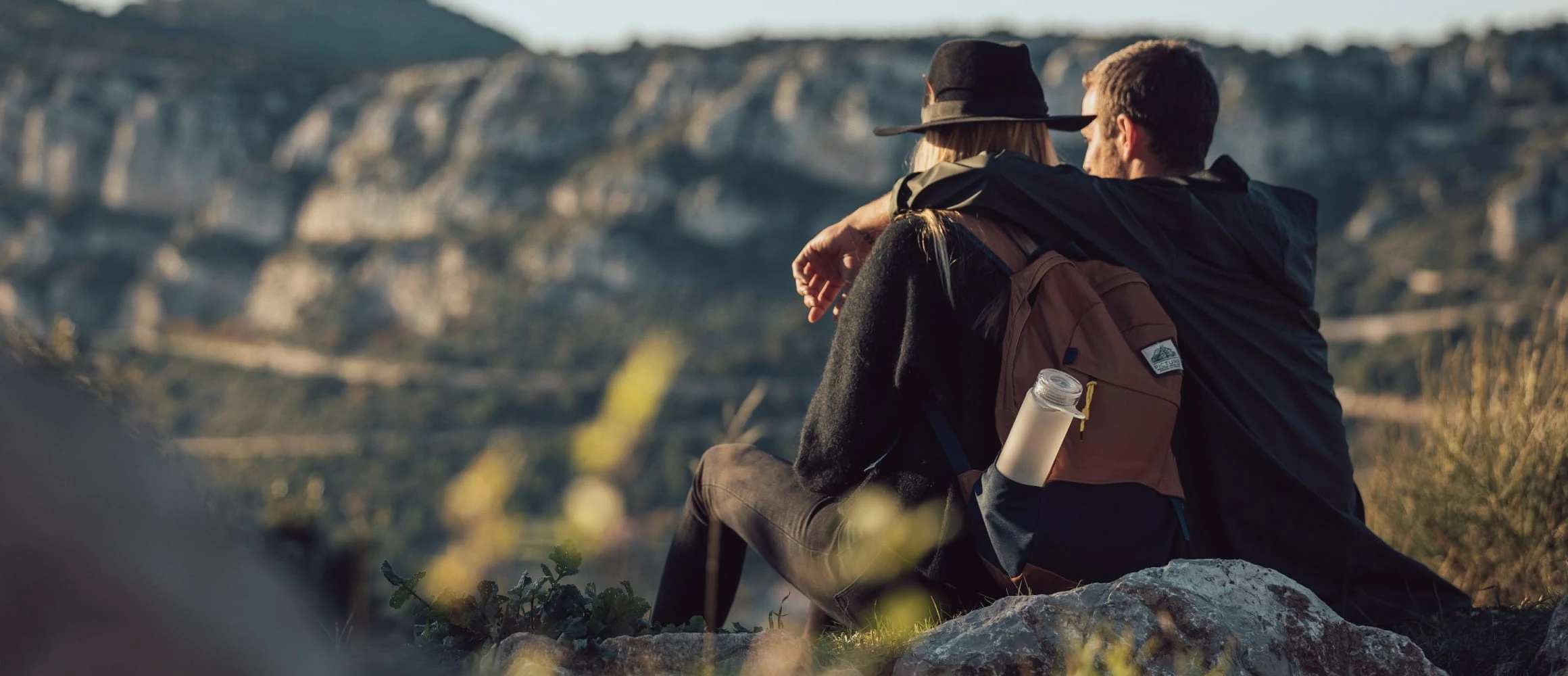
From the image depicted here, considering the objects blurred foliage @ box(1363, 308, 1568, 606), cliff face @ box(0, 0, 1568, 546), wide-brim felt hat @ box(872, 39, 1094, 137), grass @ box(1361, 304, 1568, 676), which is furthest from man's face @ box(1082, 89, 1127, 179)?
cliff face @ box(0, 0, 1568, 546)

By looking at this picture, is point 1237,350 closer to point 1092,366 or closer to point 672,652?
point 1092,366

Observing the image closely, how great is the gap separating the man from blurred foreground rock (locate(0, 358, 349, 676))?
5.36 feet

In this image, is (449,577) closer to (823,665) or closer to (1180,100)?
(823,665)

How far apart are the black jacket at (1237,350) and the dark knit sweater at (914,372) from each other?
15 cm

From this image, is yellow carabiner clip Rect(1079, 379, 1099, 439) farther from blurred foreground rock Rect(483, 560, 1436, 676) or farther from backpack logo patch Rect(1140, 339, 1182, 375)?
blurred foreground rock Rect(483, 560, 1436, 676)

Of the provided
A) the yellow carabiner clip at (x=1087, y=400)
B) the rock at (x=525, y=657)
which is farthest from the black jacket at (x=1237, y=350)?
the rock at (x=525, y=657)

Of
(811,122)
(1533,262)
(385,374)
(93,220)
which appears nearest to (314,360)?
(385,374)

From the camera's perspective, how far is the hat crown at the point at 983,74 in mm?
2535

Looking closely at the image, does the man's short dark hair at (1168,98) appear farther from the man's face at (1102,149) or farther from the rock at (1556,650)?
the rock at (1556,650)

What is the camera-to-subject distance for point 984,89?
253 centimetres

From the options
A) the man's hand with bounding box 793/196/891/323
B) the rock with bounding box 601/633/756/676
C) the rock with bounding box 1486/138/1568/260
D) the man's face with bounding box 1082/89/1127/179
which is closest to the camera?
the rock with bounding box 601/633/756/676

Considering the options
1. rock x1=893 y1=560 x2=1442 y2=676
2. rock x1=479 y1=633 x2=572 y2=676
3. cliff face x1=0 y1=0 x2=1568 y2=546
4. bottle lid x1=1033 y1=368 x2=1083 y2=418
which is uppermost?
cliff face x1=0 y1=0 x2=1568 y2=546

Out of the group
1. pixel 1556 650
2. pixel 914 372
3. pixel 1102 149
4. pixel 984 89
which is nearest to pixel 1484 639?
pixel 1556 650

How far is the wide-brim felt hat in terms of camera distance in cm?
253
